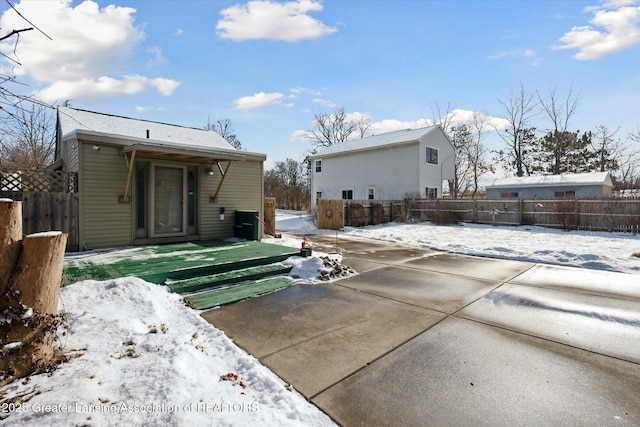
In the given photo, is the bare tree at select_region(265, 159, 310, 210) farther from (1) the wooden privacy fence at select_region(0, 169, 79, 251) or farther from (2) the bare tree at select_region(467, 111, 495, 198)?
(1) the wooden privacy fence at select_region(0, 169, 79, 251)

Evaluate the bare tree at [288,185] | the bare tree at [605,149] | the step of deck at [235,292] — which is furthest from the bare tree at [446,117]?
the step of deck at [235,292]

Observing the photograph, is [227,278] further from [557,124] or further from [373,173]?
[557,124]

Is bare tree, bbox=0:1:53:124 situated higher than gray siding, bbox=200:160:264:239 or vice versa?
bare tree, bbox=0:1:53:124

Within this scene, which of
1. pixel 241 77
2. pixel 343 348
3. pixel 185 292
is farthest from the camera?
pixel 241 77

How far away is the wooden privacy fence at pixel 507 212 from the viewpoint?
38.3ft

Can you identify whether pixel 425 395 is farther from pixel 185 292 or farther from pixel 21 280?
pixel 185 292

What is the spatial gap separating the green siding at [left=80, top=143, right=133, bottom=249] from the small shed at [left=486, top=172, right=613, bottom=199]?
64.1ft

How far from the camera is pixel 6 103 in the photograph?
8.62 feet

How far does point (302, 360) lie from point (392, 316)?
1.48 meters

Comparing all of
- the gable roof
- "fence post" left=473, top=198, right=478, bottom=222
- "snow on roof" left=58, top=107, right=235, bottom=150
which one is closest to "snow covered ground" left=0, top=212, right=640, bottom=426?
the gable roof

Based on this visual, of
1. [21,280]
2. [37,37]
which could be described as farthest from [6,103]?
[21,280]

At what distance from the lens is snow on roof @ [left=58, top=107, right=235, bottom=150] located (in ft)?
29.2

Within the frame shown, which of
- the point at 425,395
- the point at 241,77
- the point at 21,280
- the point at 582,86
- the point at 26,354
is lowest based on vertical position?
the point at 425,395

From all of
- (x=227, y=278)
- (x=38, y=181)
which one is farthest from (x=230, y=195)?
(x=227, y=278)
